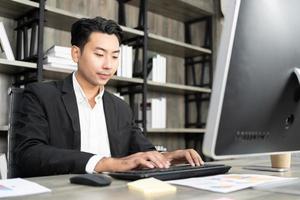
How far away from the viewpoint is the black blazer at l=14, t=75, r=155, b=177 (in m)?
1.28

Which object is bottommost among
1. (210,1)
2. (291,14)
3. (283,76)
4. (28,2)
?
(283,76)

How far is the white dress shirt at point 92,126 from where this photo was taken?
1717 millimetres

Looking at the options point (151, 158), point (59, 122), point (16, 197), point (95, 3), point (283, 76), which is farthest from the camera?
point (95, 3)

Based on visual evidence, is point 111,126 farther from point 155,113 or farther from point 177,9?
point 177,9

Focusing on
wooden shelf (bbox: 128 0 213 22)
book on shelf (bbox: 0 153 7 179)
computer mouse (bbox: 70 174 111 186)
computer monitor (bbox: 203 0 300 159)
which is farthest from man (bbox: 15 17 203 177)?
wooden shelf (bbox: 128 0 213 22)

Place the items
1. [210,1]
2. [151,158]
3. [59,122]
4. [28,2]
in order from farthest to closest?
[210,1]
[28,2]
[59,122]
[151,158]

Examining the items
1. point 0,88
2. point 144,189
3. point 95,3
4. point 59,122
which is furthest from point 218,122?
point 95,3

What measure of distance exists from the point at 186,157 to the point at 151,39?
204 centimetres

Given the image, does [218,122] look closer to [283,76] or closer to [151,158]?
[283,76]

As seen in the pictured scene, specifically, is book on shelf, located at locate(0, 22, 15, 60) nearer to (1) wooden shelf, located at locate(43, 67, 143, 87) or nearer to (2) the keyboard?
(1) wooden shelf, located at locate(43, 67, 143, 87)

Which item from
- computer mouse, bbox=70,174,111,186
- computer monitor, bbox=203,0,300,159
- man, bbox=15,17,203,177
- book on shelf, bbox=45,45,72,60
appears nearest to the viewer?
computer monitor, bbox=203,0,300,159

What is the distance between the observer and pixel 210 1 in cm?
394

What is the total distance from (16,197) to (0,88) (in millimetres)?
2092

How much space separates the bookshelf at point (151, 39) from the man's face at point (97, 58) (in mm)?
Answer: 687
